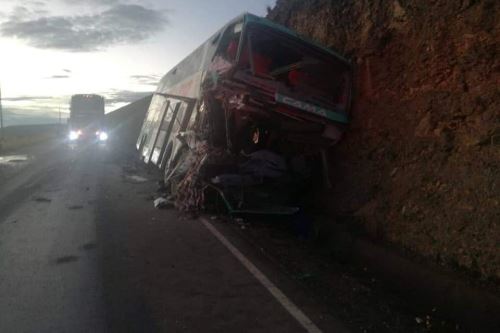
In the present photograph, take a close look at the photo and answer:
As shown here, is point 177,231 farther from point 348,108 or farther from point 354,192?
point 348,108

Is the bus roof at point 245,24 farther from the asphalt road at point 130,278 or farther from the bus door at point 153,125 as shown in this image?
the asphalt road at point 130,278

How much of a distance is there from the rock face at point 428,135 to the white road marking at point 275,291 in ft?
6.39

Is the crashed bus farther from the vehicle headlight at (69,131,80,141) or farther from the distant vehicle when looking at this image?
the vehicle headlight at (69,131,80,141)

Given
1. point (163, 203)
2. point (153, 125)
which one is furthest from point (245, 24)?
point (153, 125)

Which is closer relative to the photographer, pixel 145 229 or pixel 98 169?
pixel 145 229

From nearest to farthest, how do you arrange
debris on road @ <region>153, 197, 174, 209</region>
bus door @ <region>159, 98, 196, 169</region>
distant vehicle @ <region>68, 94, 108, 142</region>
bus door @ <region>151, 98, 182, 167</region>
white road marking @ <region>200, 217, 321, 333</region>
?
white road marking @ <region>200, 217, 321, 333</region>
debris on road @ <region>153, 197, 174, 209</region>
bus door @ <region>159, 98, 196, 169</region>
bus door @ <region>151, 98, 182, 167</region>
distant vehicle @ <region>68, 94, 108, 142</region>

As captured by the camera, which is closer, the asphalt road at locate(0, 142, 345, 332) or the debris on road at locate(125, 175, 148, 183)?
the asphalt road at locate(0, 142, 345, 332)

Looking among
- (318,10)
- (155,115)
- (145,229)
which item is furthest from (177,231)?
(155,115)

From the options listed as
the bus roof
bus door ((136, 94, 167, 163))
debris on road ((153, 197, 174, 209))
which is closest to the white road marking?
debris on road ((153, 197, 174, 209))

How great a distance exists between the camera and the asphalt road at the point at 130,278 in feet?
14.6

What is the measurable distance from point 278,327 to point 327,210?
4721 millimetres

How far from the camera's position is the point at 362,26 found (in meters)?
11.1

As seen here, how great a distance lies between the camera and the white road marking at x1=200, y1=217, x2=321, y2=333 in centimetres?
444

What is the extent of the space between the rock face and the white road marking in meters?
1.95
